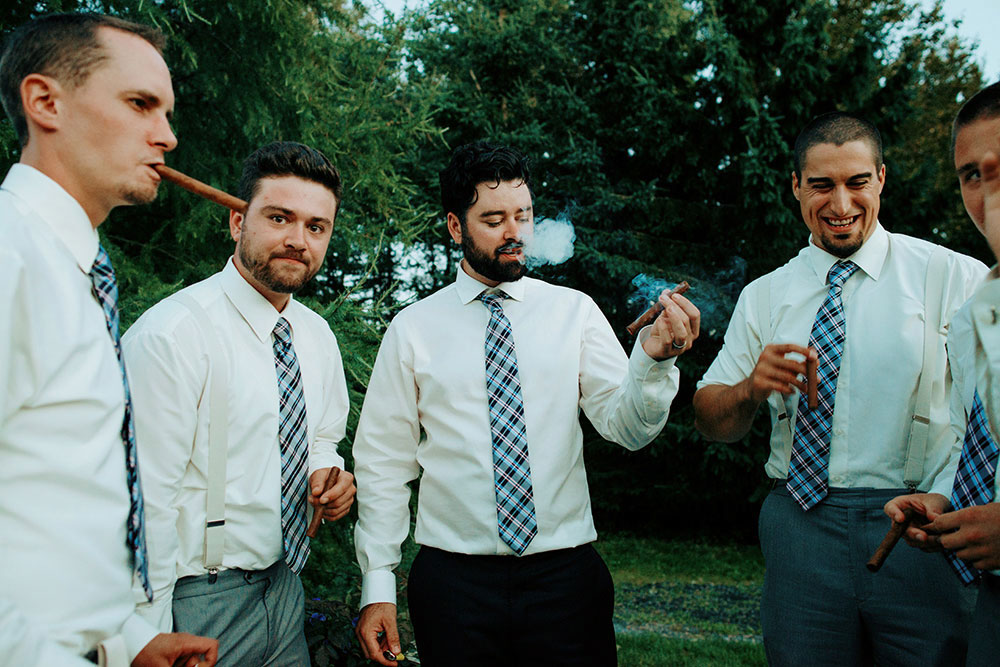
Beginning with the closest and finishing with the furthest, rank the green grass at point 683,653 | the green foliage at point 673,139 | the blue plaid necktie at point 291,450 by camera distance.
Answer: the blue plaid necktie at point 291,450 < the green grass at point 683,653 < the green foliage at point 673,139

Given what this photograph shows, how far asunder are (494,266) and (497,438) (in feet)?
2.43

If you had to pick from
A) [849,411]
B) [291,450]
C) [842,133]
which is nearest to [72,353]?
[291,450]

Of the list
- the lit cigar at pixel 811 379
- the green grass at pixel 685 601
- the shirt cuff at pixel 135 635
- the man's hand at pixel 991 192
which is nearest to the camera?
the shirt cuff at pixel 135 635

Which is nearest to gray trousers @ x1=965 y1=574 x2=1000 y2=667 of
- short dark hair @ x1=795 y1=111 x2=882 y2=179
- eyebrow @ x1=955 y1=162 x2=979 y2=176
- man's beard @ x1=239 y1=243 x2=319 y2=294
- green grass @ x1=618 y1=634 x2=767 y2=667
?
eyebrow @ x1=955 y1=162 x2=979 y2=176

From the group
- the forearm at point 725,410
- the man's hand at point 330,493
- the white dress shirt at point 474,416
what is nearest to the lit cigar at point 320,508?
the man's hand at point 330,493

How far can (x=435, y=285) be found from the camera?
13625 mm

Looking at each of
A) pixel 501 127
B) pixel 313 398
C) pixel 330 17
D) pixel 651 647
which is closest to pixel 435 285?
pixel 501 127

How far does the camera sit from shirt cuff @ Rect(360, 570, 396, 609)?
311 centimetres

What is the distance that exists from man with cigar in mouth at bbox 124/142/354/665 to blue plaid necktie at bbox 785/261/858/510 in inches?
70.9

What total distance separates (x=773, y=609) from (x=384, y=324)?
3966 mm

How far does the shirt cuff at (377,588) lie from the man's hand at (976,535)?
202 cm

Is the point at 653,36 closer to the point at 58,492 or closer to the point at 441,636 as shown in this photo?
the point at 441,636

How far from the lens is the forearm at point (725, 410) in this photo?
10.1 feet

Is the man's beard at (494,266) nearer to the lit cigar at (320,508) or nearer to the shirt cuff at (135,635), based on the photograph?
the lit cigar at (320,508)
